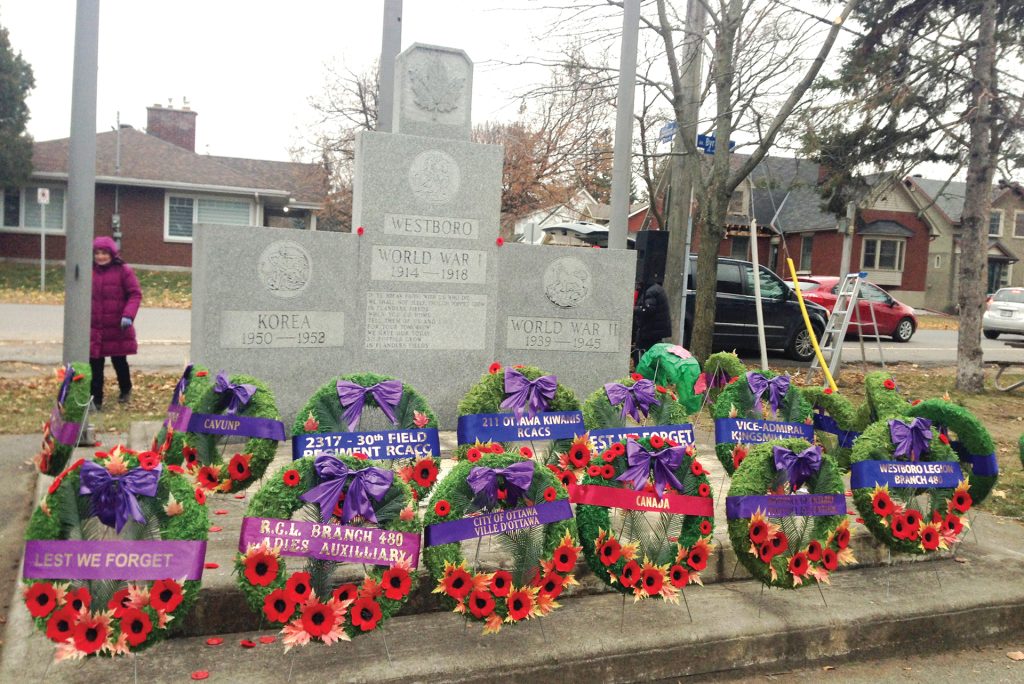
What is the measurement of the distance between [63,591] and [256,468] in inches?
69.8

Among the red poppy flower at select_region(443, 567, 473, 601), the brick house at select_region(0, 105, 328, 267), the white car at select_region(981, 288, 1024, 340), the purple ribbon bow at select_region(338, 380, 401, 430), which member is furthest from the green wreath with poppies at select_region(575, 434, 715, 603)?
the brick house at select_region(0, 105, 328, 267)

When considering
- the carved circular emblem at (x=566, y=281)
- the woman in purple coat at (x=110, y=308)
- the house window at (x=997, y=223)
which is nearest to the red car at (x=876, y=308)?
the carved circular emblem at (x=566, y=281)

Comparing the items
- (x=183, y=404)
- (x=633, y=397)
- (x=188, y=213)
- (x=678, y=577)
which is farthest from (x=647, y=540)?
(x=188, y=213)

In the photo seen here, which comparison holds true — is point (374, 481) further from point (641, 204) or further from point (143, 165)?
point (641, 204)

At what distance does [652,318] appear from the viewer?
10.5m

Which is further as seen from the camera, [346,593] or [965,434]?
[965,434]

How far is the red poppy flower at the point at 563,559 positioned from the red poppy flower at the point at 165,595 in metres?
1.43

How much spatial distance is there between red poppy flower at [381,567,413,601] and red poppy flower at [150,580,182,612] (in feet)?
2.33

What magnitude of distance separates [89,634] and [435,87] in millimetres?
5471

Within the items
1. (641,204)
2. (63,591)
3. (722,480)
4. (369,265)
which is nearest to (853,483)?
(722,480)

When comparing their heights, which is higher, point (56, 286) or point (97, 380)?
point (56, 286)

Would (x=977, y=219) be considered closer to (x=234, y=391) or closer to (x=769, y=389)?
(x=769, y=389)

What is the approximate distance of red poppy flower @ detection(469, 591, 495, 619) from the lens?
342cm

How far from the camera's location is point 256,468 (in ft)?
15.5
